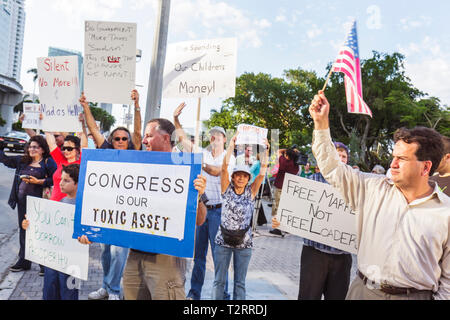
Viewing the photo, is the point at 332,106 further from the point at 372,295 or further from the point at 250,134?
the point at 372,295

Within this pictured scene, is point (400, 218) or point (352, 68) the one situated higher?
point (352, 68)

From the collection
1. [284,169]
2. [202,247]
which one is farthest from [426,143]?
[284,169]

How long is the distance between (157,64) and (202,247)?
2.67 m

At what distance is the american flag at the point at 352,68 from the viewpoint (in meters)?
2.52

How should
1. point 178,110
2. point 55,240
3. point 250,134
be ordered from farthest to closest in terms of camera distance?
point 250,134, point 178,110, point 55,240

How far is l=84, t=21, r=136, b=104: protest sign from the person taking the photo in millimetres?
3746

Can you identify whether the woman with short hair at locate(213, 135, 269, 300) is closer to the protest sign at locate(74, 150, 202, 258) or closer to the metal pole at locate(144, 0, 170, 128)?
the protest sign at locate(74, 150, 202, 258)

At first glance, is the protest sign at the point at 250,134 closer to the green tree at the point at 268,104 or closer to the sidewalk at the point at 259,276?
the sidewalk at the point at 259,276

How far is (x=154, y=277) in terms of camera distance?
236 cm

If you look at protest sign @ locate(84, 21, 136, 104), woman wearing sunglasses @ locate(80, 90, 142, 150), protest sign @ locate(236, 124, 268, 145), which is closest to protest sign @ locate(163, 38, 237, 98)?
woman wearing sunglasses @ locate(80, 90, 142, 150)

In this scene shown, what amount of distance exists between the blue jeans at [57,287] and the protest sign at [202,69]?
197 centimetres

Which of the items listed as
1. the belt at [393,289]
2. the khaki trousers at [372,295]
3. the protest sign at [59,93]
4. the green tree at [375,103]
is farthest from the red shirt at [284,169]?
the green tree at [375,103]
